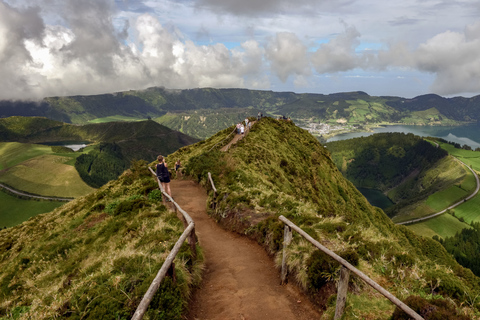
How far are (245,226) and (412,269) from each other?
923 centimetres

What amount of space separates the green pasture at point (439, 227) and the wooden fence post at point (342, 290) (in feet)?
707

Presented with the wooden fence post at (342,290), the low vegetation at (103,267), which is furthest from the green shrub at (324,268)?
the low vegetation at (103,267)

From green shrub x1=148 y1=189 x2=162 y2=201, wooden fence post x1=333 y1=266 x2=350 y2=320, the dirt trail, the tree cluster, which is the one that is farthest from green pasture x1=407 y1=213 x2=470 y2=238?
wooden fence post x1=333 y1=266 x2=350 y2=320

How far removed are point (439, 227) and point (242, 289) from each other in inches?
9507

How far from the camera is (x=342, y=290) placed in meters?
6.86

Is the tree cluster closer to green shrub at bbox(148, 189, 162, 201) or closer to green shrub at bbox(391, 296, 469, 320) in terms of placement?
green shrub at bbox(148, 189, 162, 201)

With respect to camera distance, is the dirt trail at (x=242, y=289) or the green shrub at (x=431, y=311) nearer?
the green shrub at (x=431, y=311)

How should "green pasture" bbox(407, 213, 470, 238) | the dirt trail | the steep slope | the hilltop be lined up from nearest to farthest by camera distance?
the hilltop, the steep slope, the dirt trail, "green pasture" bbox(407, 213, 470, 238)

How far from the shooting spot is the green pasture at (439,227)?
182125mm

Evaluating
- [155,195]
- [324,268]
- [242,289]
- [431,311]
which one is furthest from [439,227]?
[431,311]

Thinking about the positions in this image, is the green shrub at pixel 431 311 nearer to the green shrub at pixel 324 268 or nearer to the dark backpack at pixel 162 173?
the green shrub at pixel 324 268

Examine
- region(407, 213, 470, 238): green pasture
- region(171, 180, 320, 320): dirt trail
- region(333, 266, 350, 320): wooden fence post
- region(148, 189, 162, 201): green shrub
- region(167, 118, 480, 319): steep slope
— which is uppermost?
region(333, 266, 350, 320): wooden fence post

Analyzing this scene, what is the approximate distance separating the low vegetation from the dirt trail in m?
1.01

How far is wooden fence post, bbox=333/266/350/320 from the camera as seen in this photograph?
675 centimetres
